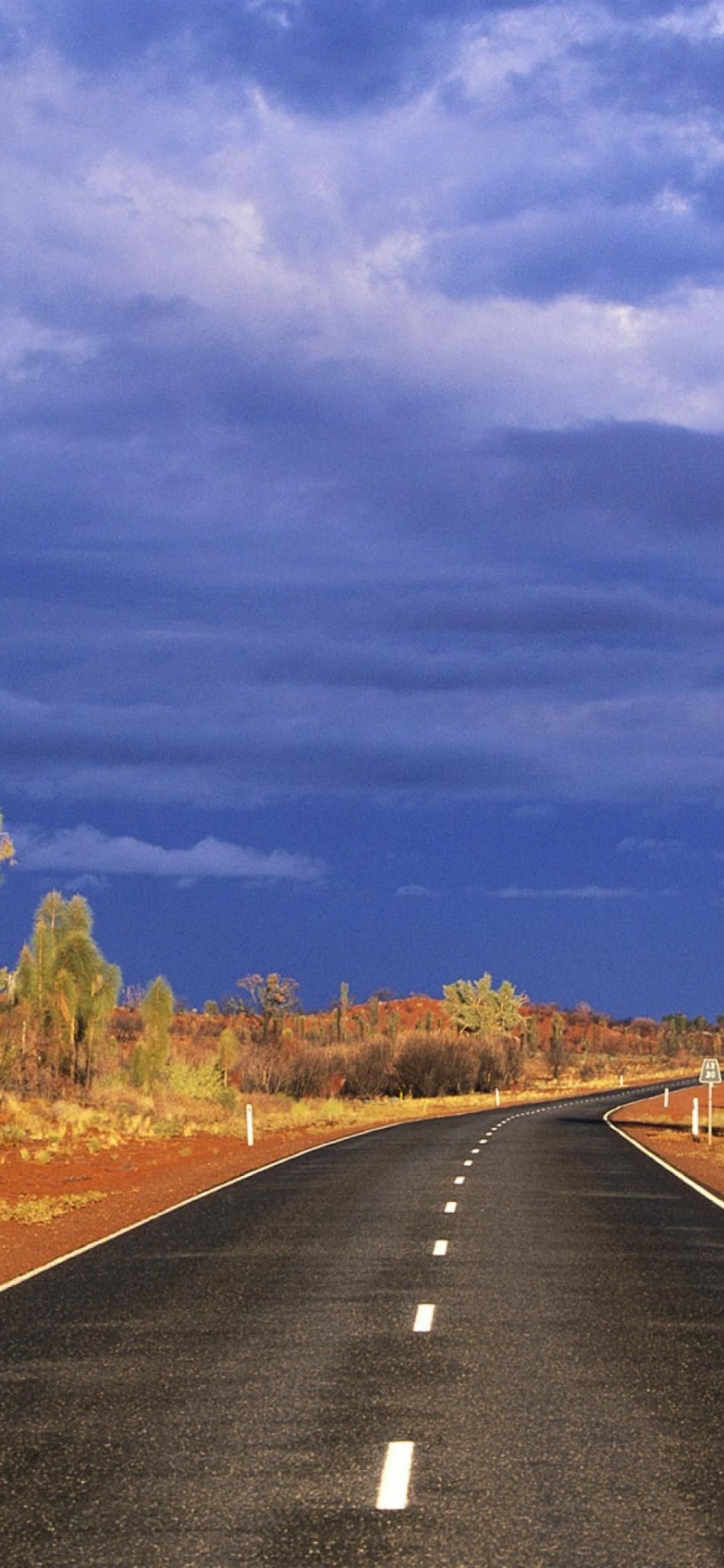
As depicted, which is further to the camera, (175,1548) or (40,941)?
(40,941)

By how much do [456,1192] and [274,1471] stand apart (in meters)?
16.0

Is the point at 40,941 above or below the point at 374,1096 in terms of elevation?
above

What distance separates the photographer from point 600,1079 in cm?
12900

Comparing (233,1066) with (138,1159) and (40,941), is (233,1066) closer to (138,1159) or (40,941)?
(40,941)

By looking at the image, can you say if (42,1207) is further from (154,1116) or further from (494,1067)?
(494,1067)

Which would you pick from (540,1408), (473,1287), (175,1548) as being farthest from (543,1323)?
(175,1548)

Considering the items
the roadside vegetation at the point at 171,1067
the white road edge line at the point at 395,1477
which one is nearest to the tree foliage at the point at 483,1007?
the roadside vegetation at the point at 171,1067

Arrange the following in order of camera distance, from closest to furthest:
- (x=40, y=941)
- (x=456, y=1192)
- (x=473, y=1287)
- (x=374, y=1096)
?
(x=473, y=1287) < (x=456, y=1192) < (x=40, y=941) < (x=374, y=1096)

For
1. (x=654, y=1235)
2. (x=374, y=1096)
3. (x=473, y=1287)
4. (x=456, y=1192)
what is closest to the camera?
(x=473, y=1287)

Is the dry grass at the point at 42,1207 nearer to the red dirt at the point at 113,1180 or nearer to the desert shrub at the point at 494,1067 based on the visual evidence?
the red dirt at the point at 113,1180

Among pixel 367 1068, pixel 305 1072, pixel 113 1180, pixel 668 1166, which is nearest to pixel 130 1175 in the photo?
pixel 113 1180

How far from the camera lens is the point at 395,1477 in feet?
24.2

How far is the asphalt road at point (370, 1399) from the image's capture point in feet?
21.3

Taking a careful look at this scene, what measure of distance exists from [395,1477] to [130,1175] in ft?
73.8
